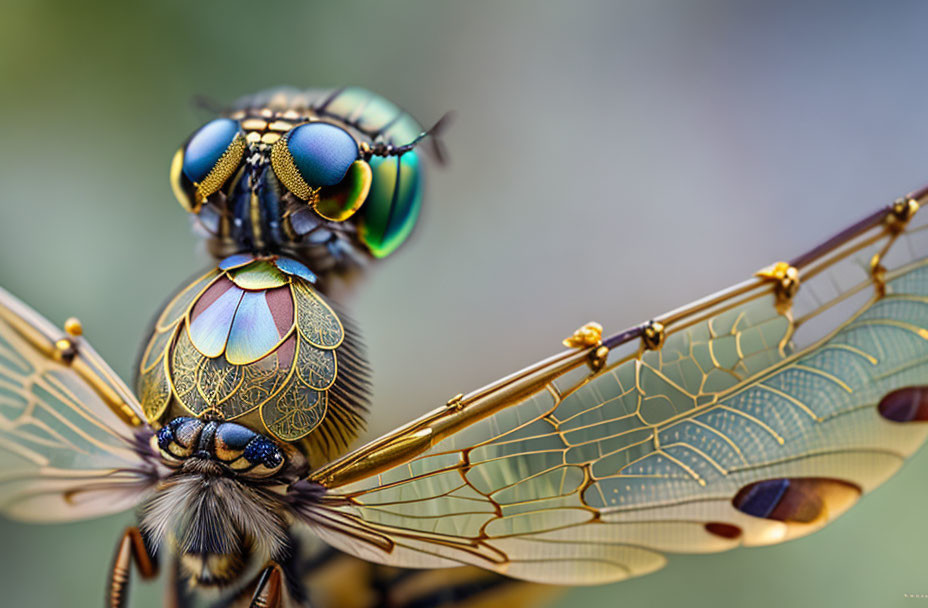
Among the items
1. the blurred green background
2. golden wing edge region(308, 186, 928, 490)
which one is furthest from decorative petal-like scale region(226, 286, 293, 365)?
the blurred green background

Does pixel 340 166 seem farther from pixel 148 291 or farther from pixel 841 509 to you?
pixel 148 291

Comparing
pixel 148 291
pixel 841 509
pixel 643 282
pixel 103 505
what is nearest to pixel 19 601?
pixel 148 291

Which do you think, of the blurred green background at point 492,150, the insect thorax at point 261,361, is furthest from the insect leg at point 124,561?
the blurred green background at point 492,150

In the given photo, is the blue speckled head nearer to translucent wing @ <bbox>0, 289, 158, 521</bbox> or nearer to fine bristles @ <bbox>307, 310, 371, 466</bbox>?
fine bristles @ <bbox>307, 310, 371, 466</bbox>

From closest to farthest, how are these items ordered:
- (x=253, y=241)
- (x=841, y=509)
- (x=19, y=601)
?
1. (x=841, y=509)
2. (x=253, y=241)
3. (x=19, y=601)

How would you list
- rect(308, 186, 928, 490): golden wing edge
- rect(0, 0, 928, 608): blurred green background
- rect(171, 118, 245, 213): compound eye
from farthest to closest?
rect(0, 0, 928, 608): blurred green background
rect(171, 118, 245, 213): compound eye
rect(308, 186, 928, 490): golden wing edge

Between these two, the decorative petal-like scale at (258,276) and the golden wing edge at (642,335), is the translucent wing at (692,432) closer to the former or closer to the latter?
the golden wing edge at (642,335)

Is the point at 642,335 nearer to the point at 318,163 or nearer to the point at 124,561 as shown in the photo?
the point at 318,163

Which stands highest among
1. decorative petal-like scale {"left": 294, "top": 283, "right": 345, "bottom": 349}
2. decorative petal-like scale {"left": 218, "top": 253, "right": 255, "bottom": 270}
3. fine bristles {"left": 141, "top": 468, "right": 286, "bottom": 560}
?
decorative petal-like scale {"left": 218, "top": 253, "right": 255, "bottom": 270}
